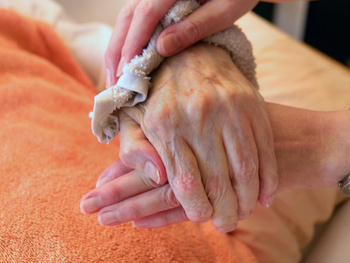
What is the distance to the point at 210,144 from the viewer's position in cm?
48

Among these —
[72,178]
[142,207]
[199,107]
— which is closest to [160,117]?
[199,107]

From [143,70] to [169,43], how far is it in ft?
0.25

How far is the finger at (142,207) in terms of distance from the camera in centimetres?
51

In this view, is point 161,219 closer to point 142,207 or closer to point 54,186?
point 142,207

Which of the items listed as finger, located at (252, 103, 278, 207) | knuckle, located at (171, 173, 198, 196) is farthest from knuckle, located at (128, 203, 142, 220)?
finger, located at (252, 103, 278, 207)

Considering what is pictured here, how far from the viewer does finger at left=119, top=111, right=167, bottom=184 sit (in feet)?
1.53

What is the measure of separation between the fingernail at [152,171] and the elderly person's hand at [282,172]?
37 millimetres

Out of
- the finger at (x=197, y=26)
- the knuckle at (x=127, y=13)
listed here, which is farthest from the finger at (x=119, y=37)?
the finger at (x=197, y=26)

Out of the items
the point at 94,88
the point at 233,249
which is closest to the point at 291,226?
the point at 233,249

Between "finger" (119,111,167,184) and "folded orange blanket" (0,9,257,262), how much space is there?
0.50 feet

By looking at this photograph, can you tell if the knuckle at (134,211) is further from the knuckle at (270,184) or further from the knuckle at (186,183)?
the knuckle at (270,184)

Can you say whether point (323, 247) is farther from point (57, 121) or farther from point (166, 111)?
point (57, 121)

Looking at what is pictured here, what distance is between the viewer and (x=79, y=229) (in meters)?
0.52

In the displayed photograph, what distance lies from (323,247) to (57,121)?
31.1 inches
